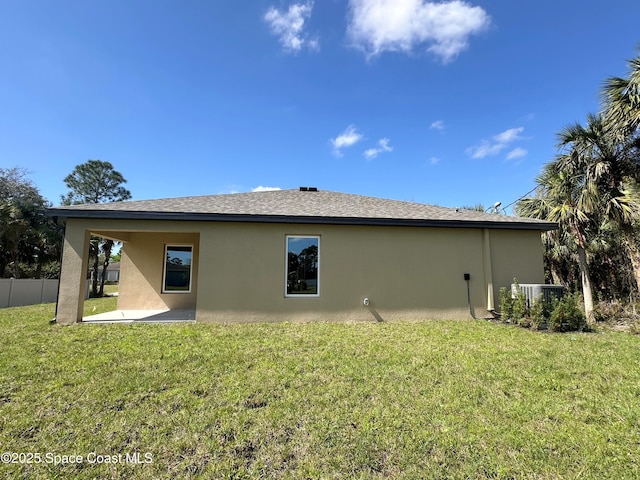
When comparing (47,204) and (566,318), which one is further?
(47,204)

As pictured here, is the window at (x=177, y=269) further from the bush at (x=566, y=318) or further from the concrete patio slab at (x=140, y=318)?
the bush at (x=566, y=318)

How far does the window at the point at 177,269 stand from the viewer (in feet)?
36.3

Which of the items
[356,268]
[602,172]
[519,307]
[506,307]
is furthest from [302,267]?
[602,172]

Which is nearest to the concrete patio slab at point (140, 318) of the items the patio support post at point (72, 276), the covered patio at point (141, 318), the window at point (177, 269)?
the covered patio at point (141, 318)

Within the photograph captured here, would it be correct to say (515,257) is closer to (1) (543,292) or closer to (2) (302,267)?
(1) (543,292)

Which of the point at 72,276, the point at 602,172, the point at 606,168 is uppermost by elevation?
the point at 606,168

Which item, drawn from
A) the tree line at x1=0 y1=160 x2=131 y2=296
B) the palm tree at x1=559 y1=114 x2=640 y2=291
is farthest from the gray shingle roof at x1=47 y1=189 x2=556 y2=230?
the tree line at x1=0 y1=160 x2=131 y2=296

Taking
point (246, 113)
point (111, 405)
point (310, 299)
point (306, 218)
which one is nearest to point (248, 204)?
→ point (306, 218)

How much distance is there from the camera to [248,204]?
920cm

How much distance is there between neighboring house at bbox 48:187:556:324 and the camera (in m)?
7.84

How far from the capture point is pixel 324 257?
8359mm

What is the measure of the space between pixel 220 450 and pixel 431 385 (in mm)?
2738

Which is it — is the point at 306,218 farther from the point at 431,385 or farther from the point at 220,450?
the point at 220,450

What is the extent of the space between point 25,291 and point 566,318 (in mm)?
21050
